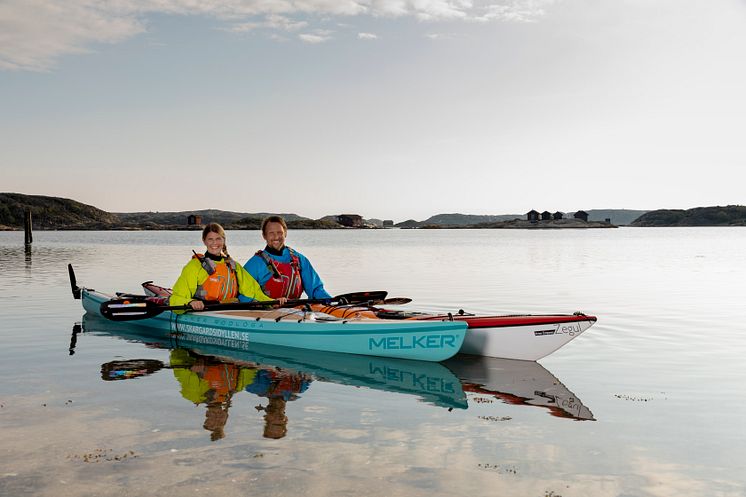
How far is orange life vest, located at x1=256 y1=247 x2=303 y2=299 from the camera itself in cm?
1317

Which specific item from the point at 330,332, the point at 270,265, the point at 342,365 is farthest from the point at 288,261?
the point at 342,365

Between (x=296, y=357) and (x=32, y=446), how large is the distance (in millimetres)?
5408

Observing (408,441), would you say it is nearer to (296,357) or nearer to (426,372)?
(426,372)

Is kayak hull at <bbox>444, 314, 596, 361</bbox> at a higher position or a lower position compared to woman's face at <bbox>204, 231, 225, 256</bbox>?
lower

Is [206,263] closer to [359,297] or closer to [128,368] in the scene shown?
[128,368]

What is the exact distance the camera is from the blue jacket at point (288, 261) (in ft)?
43.4

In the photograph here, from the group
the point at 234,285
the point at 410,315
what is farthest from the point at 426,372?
the point at 234,285

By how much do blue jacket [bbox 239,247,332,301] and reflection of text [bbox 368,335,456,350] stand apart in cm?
227

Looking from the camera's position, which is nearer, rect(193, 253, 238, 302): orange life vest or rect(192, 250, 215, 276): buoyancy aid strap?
rect(192, 250, 215, 276): buoyancy aid strap

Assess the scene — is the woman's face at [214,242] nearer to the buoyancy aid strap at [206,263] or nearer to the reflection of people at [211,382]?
the buoyancy aid strap at [206,263]

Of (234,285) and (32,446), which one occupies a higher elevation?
(234,285)

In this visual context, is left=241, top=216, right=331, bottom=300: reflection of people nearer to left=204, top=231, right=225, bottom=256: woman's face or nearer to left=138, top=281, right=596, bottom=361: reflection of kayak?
left=204, top=231, right=225, bottom=256: woman's face

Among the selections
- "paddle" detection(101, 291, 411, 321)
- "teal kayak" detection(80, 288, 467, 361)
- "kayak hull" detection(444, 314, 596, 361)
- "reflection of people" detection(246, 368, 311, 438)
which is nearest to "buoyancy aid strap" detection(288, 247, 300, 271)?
"paddle" detection(101, 291, 411, 321)

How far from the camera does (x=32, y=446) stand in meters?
6.73
